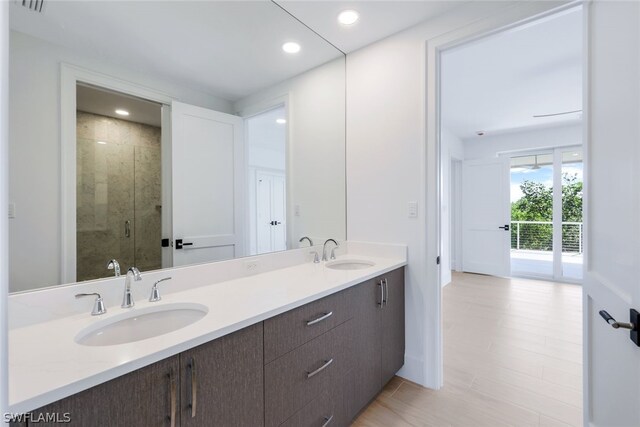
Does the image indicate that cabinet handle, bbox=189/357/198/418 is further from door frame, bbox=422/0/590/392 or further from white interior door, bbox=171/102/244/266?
door frame, bbox=422/0/590/392

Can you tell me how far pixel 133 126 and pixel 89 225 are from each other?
49 cm

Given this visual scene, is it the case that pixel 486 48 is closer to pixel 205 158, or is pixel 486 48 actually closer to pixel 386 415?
pixel 205 158

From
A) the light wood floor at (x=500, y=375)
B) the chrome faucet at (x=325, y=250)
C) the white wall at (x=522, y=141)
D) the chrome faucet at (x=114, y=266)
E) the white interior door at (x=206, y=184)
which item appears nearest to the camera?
the chrome faucet at (x=114, y=266)

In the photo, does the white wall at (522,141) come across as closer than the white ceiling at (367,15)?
No

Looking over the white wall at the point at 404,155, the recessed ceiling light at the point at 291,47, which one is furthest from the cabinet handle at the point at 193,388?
the recessed ceiling light at the point at 291,47

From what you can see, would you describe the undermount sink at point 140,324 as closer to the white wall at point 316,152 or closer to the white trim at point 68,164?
the white trim at point 68,164

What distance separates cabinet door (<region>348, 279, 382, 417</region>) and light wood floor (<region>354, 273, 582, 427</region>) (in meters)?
0.18

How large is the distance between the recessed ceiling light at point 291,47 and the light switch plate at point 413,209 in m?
1.45

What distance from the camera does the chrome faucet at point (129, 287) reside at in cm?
116

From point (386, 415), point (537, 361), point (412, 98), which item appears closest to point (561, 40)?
point (412, 98)

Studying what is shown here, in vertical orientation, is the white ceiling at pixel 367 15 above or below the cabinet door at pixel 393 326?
above

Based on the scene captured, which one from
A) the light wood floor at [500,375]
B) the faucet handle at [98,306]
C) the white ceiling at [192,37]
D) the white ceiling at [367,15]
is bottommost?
the light wood floor at [500,375]

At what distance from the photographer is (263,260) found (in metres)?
1.87

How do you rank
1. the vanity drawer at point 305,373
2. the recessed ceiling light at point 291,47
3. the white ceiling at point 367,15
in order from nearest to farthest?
1. the vanity drawer at point 305,373
2. the white ceiling at point 367,15
3. the recessed ceiling light at point 291,47
